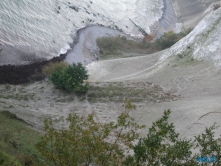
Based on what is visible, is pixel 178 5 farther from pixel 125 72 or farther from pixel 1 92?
pixel 1 92

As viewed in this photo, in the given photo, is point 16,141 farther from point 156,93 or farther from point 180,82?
point 180,82

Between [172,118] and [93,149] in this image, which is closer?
[93,149]

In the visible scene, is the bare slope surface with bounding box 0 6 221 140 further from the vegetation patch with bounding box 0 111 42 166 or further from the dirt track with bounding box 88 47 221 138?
the vegetation patch with bounding box 0 111 42 166

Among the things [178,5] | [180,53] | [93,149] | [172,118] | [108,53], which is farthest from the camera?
[178,5]

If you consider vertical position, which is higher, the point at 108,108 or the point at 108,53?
the point at 108,53

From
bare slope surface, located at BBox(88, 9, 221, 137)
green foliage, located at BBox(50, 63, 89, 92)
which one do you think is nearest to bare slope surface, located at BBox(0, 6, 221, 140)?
bare slope surface, located at BBox(88, 9, 221, 137)

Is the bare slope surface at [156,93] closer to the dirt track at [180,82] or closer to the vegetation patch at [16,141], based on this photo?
the dirt track at [180,82]

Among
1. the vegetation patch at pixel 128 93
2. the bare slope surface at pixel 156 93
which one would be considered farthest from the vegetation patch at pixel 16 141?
the vegetation patch at pixel 128 93

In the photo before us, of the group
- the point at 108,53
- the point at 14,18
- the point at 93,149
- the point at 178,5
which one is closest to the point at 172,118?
the point at 93,149
